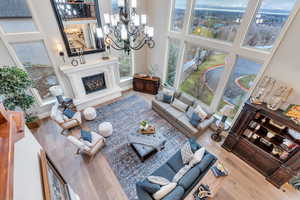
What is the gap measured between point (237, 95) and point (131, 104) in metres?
3.69

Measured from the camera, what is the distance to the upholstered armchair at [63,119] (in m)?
3.98

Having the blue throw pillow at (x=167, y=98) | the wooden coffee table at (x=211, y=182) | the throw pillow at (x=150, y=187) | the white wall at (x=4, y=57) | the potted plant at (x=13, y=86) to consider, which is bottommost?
the wooden coffee table at (x=211, y=182)

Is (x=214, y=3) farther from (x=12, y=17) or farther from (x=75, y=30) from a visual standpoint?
(x=12, y=17)

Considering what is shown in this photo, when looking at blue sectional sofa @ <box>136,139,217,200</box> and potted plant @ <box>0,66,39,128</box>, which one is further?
potted plant @ <box>0,66,39,128</box>

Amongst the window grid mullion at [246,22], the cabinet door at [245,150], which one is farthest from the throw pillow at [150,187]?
the window grid mullion at [246,22]

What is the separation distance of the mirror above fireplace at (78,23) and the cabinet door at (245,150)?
543 centimetres

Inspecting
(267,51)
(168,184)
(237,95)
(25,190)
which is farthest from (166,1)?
(25,190)

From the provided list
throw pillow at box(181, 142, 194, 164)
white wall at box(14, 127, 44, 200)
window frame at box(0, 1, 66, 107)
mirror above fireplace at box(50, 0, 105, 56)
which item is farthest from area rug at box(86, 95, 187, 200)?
window frame at box(0, 1, 66, 107)

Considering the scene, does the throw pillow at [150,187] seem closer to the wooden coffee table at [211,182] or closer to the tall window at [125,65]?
the wooden coffee table at [211,182]

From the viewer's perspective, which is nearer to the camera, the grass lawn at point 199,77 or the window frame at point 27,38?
the window frame at point 27,38

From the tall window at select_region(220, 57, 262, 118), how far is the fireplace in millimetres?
4522

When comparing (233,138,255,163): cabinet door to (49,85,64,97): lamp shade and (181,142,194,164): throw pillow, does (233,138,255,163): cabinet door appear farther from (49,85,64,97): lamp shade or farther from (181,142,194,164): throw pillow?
(49,85,64,97): lamp shade

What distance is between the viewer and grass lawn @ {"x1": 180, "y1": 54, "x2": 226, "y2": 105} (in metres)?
4.21

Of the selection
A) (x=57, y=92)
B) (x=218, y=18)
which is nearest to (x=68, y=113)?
(x=57, y=92)
